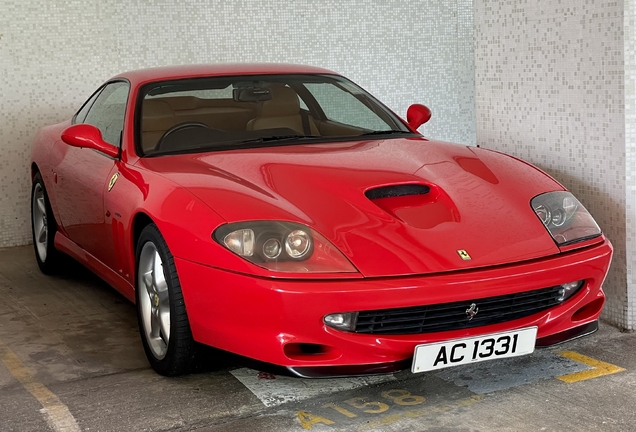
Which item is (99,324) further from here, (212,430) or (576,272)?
(576,272)

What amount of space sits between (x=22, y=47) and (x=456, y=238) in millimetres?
4448

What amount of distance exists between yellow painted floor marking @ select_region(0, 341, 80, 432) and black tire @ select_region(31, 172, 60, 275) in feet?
3.99

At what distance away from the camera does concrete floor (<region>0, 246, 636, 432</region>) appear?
9.43 ft

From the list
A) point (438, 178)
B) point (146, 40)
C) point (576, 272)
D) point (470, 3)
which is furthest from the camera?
point (470, 3)

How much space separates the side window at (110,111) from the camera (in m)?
4.12

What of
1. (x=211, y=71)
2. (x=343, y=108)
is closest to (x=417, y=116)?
(x=343, y=108)

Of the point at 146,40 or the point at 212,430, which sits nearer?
the point at 212,430

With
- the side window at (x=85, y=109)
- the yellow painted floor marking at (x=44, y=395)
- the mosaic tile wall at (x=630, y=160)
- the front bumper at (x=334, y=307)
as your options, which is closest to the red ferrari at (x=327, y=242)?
the front bumper at (x=334, y=307)

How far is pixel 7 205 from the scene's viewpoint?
6.35 meters

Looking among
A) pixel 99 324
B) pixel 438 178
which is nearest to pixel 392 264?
pixel 438 178

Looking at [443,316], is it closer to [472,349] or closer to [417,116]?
[472,349]

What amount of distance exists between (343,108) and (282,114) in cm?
45

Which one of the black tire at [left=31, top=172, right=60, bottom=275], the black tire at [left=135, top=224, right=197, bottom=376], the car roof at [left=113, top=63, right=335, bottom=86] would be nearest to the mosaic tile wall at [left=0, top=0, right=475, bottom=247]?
the black tire at [left=31, top=172, right=60, bottom=275]

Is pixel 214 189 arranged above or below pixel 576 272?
above
